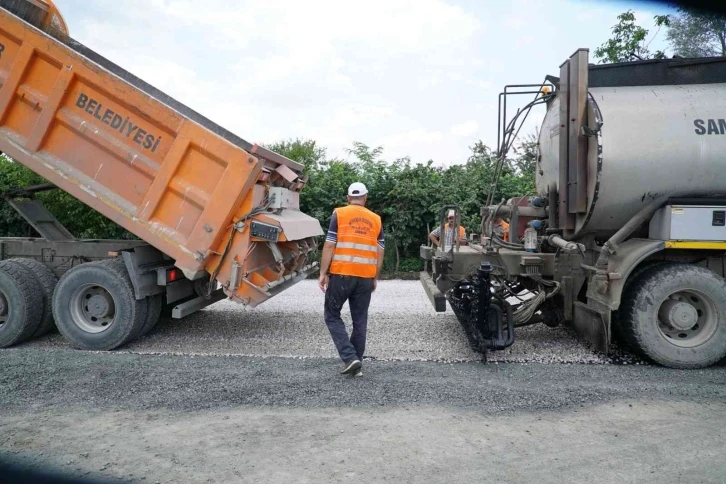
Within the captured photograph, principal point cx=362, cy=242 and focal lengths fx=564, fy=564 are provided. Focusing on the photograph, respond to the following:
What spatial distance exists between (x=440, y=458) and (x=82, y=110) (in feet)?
16.3

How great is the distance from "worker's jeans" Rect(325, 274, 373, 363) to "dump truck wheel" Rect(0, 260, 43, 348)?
3.52 m

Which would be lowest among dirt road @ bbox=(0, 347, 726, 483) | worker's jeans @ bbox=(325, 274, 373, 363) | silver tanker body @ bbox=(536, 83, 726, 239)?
dirt road @ bbox=(0, 347, 726, 483)

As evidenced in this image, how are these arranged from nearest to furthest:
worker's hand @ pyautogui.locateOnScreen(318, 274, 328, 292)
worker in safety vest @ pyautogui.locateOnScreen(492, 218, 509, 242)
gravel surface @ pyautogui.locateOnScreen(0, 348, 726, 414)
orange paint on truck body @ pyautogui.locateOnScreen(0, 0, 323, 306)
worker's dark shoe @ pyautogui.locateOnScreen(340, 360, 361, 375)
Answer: gravel surface @ pyautogui.locateOnScreen(0, 348, 726, 414) → worker's dark shoe @ pyautogui.locateOnScreen(340, 360, 361, 375) → worker's hand @ pyautogui.locateOnScreen(318, 274, 328, 292) → orange paint on truck body @ pyautogui.locateOnScreen(0, 0, 323, 306) → worker in safety vest @ pyautogui.locateOnScreen(492, 218, 509, 242)

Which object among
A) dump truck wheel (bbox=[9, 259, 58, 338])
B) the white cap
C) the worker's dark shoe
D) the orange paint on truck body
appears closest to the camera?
the worker's dark shoe

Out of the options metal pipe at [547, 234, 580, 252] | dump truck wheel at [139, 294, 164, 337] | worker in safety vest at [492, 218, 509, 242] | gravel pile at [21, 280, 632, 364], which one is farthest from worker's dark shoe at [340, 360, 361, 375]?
worker in safety vest at [492, 218, 509, 242]

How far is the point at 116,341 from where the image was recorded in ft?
19.8

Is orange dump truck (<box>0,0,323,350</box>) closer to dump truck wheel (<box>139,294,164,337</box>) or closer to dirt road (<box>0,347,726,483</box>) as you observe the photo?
dump truck wheel (<box>139,294,164,337</box>)

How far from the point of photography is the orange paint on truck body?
18.3 feet

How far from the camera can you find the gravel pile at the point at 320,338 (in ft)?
19.8

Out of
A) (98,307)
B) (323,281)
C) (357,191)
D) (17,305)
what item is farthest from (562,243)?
(17,305)

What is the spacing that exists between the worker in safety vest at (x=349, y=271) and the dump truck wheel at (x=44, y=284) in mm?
3499

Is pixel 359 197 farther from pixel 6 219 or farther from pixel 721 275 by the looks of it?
pixel 6 219

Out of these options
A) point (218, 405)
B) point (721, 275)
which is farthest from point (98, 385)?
point (721, 275)

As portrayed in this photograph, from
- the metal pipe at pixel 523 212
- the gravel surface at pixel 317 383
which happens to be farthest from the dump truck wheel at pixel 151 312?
the metal pipe at pixel 523 212
